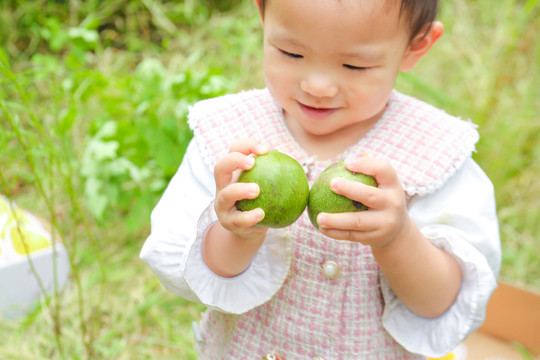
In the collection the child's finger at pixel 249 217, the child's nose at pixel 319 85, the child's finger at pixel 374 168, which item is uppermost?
the child's nose at pixel 319 85

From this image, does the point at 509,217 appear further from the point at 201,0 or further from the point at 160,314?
the point at 201,0

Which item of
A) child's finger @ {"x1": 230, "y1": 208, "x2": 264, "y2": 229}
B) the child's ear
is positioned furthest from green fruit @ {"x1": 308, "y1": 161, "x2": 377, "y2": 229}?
the child's ear

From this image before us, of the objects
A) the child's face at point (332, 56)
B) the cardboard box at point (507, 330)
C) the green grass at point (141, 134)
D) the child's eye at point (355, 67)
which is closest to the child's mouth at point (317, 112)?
the child's face at point (332, 56)

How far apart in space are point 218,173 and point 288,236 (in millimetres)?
290

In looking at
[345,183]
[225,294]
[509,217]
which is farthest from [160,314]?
[509,217]

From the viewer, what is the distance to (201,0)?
4496mm

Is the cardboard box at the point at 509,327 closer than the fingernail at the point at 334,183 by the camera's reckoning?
No

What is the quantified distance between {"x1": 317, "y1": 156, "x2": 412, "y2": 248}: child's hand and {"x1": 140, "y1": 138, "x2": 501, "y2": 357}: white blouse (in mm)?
255

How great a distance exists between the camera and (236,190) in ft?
3.26

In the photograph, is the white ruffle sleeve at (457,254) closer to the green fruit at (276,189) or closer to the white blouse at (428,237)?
the white blouse at (428,237)

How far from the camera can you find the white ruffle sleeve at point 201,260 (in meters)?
1.22

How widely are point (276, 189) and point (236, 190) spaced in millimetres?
78

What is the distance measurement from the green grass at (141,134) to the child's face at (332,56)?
70 centimetres

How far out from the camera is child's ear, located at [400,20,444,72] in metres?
1.24
